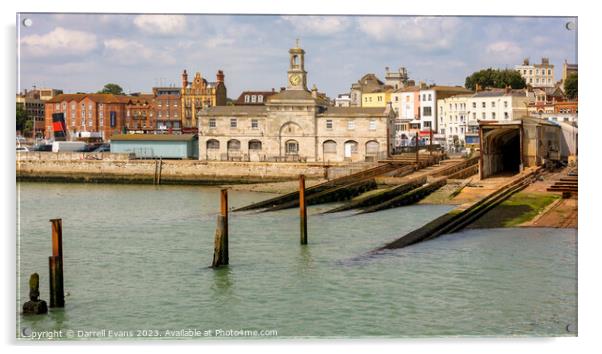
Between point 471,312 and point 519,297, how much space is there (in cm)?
161

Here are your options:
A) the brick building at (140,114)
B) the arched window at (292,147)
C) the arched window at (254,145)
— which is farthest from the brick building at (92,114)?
the arched window at (292,147)

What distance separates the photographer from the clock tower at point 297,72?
2005 inches

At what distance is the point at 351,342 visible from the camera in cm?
1473

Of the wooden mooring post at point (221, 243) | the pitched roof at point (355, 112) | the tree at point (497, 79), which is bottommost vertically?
the wooden mooring post at point (221, 243)

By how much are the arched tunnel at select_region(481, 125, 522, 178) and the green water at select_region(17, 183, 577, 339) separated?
952cm

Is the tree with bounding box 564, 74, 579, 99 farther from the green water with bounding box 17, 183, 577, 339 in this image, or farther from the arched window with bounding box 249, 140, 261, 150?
the arched window with bounding box 249, 140, 261, 150

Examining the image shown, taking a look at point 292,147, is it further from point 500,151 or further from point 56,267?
point 56,267

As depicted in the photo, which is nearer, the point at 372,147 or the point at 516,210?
the point at 516,210

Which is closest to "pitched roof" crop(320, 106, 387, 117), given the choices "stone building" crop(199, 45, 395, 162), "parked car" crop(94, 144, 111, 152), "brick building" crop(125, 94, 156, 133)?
"stone building" crop(199, 45, 395, 162)

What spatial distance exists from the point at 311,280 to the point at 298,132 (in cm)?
3964

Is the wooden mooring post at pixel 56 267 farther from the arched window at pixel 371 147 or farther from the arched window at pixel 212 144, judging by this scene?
the arched window at pixel 212 144

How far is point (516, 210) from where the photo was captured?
29.4 m

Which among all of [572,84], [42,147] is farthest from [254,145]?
[572,84]

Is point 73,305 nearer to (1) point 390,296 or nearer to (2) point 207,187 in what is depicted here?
(1) point 390,296
